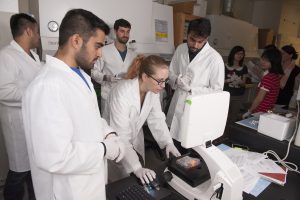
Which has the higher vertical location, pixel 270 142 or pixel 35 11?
pixel 35 11

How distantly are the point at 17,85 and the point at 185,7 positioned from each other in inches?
91.0

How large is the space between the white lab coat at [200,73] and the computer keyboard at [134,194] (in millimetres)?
963

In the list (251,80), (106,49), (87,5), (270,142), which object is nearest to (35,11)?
(87,5)

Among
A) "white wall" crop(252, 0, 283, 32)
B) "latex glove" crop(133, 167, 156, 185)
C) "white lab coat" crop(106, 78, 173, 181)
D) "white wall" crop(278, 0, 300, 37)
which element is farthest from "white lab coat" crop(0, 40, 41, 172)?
"white wall" crop(278, 0, 300, 37)

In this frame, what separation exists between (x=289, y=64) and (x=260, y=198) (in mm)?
2504

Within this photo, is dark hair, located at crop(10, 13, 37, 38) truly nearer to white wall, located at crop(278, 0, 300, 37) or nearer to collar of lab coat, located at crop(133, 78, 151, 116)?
collar of lab coat, located at crop(133, 78, 151, 116)

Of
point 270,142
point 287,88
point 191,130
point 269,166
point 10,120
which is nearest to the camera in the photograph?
point 191,130

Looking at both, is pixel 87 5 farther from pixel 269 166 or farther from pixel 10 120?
pixel 269 166

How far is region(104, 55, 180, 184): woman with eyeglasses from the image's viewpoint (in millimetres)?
1276

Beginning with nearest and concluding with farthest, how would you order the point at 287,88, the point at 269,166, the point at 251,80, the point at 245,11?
the point at 269,166 → the point at 287,88 → the point at 251,80 → the point at 245,11

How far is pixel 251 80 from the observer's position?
3889mm

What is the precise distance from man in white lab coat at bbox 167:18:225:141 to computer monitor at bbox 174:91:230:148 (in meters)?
0.87

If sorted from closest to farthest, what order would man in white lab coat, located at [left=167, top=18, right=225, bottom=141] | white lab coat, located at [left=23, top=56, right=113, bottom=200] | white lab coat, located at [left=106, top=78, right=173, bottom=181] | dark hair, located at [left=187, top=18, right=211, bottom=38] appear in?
1. white lab coat, located at [left=23, top=56, right=113, bottom=200]
2. white lab coat, located at [left=106, top=78, right=173, bottom=181]
3. dark hair, located at [left=187, top=18, right=211, bottom=38]
4. man in white lab coat, located at [left=167, top=18, right=225, bottom=141]

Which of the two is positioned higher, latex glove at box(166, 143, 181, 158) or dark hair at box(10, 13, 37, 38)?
dark hair at box(10, 13, 37, 38)
